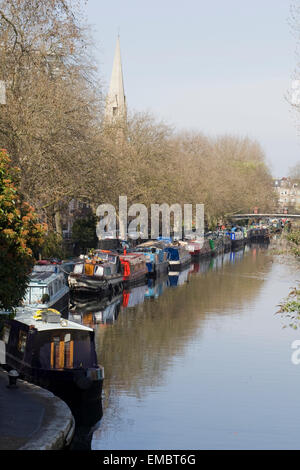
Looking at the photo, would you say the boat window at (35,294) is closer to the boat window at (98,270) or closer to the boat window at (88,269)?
the boat window at (88,269)

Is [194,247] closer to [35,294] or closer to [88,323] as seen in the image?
[88,323]

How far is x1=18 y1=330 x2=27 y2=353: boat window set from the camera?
27005 millimetres

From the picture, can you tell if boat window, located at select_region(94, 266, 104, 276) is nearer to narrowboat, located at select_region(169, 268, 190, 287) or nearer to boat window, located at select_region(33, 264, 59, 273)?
boat window, located at select_region(33, 264, 59, 273)

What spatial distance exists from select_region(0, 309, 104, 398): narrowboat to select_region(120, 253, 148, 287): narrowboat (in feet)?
110

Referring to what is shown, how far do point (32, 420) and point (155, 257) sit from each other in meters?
50.2

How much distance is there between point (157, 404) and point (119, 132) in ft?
154

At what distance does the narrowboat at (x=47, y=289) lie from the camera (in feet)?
125

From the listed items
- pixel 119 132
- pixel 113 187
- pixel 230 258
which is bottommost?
pixel 230 258

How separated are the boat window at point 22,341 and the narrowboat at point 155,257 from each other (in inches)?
1623

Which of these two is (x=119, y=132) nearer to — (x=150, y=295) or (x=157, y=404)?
(x=150, y=295)

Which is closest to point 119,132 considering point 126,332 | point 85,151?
point 85,151

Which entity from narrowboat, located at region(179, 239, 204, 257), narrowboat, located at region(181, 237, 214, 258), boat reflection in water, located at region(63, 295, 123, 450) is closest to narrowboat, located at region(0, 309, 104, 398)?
boat reflection in water, located at region(63, 295, 123, 450)
